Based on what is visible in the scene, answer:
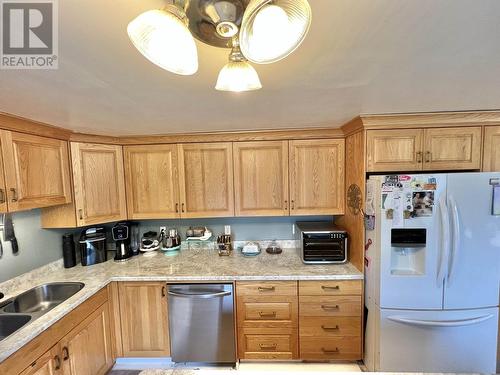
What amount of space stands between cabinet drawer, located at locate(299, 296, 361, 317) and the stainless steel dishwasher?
0.64 m

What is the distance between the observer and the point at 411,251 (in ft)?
5.50

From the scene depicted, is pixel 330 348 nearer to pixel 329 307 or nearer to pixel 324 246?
pixel 329 307

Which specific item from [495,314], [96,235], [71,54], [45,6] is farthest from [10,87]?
[495,314]

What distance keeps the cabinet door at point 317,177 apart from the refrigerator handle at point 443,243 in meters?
0.76

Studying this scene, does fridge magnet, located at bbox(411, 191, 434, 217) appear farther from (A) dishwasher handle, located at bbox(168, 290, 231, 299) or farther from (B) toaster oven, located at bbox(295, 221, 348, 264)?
(A) dishwasher handle, located at bbox(168, 290, 231, 299)

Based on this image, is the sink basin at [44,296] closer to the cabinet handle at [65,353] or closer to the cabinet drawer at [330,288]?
the cabinet handle at [65,353]

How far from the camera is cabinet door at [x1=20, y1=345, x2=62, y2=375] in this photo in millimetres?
1262

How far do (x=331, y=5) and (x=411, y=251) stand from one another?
1.75 metres

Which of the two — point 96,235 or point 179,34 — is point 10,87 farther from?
point 96,235

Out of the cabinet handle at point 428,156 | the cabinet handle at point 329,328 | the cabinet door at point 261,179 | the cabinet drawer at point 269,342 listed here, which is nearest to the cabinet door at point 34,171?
the cabinet door at point 261,179

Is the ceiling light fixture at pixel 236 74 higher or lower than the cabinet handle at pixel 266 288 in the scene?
higher

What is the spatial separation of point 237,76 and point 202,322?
1.99m

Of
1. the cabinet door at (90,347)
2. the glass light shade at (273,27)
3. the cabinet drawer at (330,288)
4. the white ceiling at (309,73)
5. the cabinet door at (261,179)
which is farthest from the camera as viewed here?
the cabinet door at (261,179)

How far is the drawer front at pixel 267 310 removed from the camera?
6.32ft
